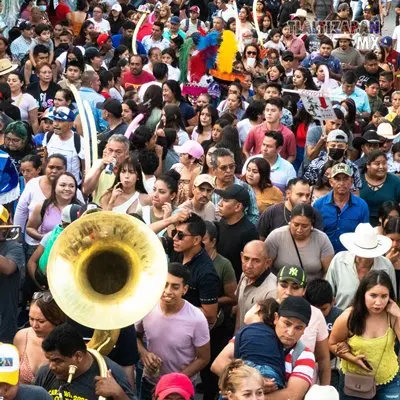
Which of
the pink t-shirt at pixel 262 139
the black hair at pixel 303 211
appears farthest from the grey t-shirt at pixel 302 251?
the pink t-shirt at pixel 262 139

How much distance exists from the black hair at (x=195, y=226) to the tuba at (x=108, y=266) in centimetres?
131

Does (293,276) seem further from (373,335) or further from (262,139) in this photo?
(262,139)

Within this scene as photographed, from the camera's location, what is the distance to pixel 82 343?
7.55 metres

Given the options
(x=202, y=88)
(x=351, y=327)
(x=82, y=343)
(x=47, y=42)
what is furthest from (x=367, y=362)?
(x=47, y=42)

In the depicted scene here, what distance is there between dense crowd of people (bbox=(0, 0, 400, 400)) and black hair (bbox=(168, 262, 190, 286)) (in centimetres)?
3

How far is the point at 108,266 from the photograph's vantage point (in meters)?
8.20

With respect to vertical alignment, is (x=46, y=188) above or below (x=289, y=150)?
above

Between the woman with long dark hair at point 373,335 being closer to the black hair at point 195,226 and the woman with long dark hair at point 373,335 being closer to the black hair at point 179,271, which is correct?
the black hair at point 179,271

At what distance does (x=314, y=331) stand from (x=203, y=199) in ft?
8.48

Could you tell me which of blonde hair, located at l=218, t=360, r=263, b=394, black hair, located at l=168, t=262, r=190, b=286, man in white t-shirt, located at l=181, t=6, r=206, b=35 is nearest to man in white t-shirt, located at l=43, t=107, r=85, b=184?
black hair, located at l=168, t=262, r=190, b=286

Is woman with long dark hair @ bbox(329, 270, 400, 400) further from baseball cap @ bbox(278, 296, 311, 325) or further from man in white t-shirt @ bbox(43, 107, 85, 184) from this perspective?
man in white t-shirt @ bbox(43, 107, 85, 184)

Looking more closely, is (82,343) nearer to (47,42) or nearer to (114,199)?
(114,199)

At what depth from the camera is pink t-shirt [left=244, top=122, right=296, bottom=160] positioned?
44.6 ft

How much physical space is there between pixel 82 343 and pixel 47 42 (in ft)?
37.5
